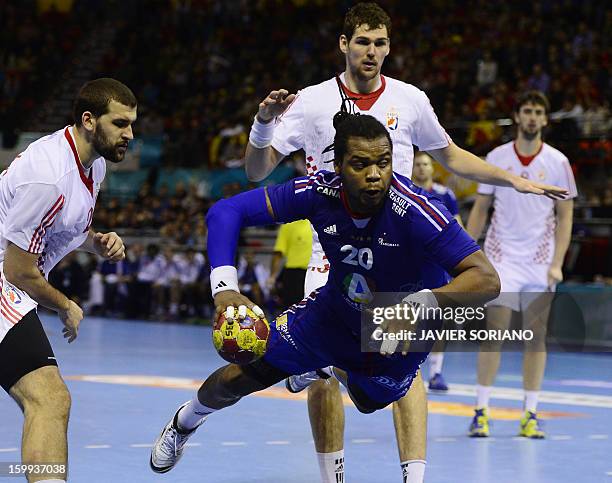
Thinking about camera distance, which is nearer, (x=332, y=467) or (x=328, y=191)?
(x=328, y=191)

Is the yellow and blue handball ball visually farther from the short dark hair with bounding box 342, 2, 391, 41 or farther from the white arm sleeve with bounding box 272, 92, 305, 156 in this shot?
the short dark hair with bounding box 342, 2, 391, 41

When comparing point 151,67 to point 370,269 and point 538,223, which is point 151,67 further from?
point 370,269

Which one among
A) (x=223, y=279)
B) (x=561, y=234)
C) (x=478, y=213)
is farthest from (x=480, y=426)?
(x=223, y=279)

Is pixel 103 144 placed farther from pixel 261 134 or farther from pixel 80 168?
pixel 261 134

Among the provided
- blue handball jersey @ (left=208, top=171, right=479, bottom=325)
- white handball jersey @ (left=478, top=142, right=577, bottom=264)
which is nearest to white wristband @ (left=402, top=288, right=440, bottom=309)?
blue handball jersey @ (left=208, top=171, right=479, bottom=325)

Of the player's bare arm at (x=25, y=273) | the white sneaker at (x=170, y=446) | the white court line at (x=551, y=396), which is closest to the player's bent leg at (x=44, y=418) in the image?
the player's bare arm at (x=25, y=273)

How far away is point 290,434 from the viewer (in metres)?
9.13

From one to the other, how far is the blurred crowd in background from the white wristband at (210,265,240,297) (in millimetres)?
12870

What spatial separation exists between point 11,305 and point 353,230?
163 centimetres

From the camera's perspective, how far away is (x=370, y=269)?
18.5 feet

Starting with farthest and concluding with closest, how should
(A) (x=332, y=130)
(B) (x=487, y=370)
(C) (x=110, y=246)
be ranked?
A: (B) (x=487, y=370), (A) (x=332, y=130), (C) (x=110, y=246)

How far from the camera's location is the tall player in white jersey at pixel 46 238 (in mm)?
5199

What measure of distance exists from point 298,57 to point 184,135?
11.5 ft

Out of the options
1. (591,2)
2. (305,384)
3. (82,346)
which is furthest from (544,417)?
(591,2)
